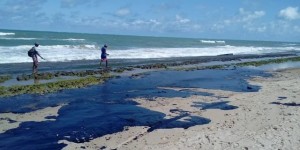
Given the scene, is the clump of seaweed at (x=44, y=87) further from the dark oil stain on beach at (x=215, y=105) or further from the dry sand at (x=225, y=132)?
the dark oil stain on beach at (x=215, y=105)

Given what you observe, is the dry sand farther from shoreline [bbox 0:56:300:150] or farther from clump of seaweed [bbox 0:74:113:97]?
clump of seaweed [bbox 0:74:113:97]

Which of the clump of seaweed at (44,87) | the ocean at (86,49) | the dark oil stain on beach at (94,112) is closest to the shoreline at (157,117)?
the dark oil stain on beach at (94,112)

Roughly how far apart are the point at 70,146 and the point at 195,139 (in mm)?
3077

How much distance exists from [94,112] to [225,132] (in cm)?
487

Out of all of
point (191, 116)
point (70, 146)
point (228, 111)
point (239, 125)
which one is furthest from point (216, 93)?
point (70, 146)

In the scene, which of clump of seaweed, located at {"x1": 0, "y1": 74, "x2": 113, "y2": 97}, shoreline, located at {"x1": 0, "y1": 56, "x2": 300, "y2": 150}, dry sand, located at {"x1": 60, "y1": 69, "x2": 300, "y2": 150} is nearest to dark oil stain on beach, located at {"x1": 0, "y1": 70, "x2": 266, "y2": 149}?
shoreline, located at {"x1": 0, "y1": 56, "x2": 300, "y2": 150}

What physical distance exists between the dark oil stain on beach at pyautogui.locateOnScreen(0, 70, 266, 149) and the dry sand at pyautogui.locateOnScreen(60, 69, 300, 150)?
459 mm

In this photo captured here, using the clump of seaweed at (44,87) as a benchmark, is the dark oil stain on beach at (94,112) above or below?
below

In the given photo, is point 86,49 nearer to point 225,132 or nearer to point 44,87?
point 44,87

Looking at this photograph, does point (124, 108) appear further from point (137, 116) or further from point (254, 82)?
point (254, 82)

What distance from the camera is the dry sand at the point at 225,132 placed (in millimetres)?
8797

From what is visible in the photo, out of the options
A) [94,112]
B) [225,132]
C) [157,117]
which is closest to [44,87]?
[94,112]

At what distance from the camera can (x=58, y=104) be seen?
1395 cm

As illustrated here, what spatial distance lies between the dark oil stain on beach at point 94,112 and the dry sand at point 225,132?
18.1 inches
